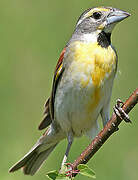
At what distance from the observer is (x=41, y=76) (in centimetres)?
740

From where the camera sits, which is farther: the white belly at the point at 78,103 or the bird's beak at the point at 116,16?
the white belly at the point at 78,103

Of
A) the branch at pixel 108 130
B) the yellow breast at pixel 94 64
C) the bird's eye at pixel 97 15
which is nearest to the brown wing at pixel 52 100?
the yellow breast at pixel 94 64

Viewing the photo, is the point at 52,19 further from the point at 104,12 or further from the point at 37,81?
the point at 104,12

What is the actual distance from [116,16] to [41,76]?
2649 mm

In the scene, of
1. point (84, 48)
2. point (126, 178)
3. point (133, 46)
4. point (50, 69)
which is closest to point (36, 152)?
point (126, 178)

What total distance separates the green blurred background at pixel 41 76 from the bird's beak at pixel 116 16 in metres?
1.09

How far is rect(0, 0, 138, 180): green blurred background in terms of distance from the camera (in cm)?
641

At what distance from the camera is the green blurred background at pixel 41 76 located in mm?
6410

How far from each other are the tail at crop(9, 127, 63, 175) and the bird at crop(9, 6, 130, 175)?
0.77ft

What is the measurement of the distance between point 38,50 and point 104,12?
2.69 metres

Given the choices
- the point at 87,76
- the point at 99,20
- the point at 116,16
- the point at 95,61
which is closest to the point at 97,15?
the point at 99,20

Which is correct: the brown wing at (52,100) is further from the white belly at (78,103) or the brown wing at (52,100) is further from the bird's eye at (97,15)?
the bird's eye at (97,15)

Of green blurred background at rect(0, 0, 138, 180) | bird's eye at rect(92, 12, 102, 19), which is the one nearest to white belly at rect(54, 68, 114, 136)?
bird's eye at rect(92, 12, 102, 19)

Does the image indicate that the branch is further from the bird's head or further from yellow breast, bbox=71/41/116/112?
the bird's head
